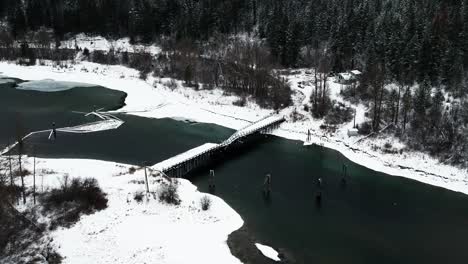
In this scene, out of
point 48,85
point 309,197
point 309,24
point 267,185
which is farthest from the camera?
point 309,24

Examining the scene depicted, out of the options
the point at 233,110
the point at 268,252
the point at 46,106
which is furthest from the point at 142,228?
the point at 46,106

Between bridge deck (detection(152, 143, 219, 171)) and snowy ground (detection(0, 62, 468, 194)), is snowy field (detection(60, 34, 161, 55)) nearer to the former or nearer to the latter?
snowy ground (detection(0, 62, 468, 194))

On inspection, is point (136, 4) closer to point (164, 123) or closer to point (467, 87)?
point (164, 123)

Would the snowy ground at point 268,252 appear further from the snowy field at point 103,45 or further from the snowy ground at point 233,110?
the snowy field at point 103,45

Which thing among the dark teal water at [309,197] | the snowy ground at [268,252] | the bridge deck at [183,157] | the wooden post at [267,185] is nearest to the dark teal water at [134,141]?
the dark teal water at [309,197]

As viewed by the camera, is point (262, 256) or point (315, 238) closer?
point (262, 256)

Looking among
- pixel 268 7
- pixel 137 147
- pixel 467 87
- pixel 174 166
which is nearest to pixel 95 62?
pixel 268 7

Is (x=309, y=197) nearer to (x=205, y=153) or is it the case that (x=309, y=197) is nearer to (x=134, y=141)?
(x=205, y=153)
